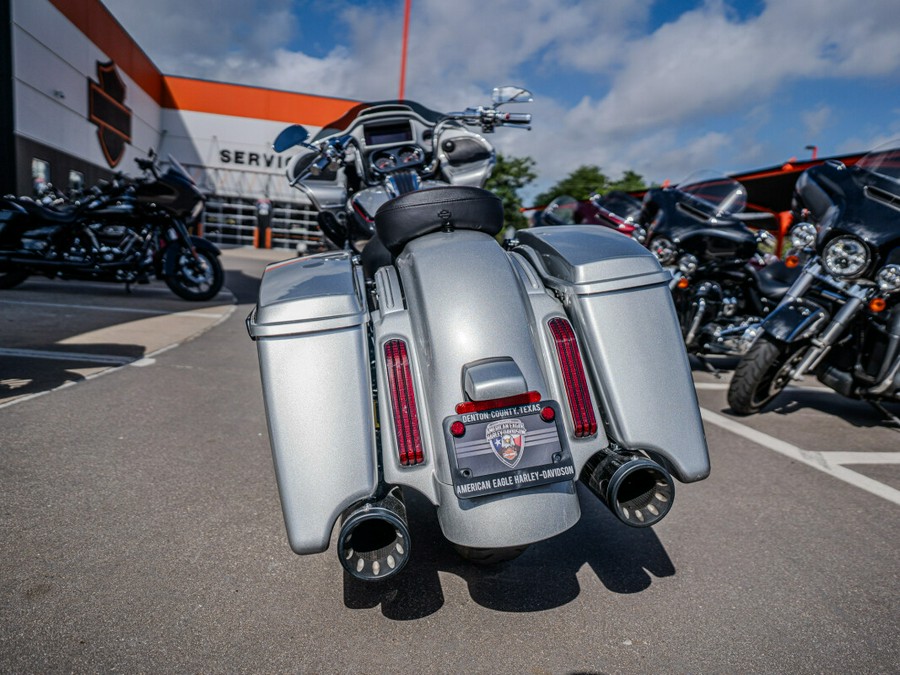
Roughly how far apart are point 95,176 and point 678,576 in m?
21.0

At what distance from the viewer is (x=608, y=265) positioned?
184cm

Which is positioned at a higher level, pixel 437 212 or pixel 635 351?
pixel 437 212

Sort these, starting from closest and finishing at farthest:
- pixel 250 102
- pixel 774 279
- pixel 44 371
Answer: pixel 44 371, pixel 774 279, pixel 250 102

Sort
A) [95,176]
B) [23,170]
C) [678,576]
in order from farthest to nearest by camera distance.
→ [95,176]
[23,170]
[678,576]

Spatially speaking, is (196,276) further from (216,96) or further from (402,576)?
(216,96)

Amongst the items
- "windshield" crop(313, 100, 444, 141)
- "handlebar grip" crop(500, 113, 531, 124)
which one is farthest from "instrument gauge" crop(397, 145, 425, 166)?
"handlebar grip" crop(500, 113, 531, 124)

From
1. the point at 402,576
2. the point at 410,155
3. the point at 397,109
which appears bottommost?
the point at 402,576

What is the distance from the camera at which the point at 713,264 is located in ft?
18.3

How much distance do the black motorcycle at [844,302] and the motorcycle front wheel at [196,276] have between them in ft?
22.5

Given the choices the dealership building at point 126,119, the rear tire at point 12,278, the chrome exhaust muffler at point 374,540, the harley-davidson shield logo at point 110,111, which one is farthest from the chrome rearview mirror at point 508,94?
the harley-davidson shield logo at point 110,111

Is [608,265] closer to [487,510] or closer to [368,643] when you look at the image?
[487,510]

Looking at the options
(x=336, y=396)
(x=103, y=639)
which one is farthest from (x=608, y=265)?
(x=103, y=639)

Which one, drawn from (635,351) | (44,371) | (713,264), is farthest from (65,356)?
(713,264)

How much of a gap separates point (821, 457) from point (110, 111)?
75.4 ft
